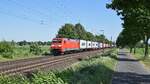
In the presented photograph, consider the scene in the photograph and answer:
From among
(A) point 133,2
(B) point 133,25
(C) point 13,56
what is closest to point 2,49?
Answer: (C) point 13,56

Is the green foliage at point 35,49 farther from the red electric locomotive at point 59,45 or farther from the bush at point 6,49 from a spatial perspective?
the bush at point 6,49

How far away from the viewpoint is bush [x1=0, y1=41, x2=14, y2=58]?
6222 cm

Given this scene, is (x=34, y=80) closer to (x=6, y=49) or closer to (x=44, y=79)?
(x=44, y=79)

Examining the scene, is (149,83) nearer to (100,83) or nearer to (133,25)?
(100,83)

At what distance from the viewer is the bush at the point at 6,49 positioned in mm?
62225

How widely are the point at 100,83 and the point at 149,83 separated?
5814 mm

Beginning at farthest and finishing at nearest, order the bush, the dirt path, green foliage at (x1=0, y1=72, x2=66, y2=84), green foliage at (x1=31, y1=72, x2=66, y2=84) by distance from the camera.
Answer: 1. the bush
2. the dirt path
3. green foliage at (x1=31, y1=72, x2=66, y2=84)
4. green foliage at (x1=0, y1=72, x2=66, y2=84)

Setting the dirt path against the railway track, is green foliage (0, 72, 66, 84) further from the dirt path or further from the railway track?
the dirt path

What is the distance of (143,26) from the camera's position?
58.2 metres

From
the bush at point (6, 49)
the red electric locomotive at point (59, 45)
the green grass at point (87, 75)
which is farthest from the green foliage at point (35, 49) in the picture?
the green grass at point (87, 75)

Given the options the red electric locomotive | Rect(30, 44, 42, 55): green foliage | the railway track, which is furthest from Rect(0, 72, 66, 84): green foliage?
Rect(30, 44, 42, 55): green foliage

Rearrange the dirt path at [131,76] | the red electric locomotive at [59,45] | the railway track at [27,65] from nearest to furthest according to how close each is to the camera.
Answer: the dirt path at [131,76]
the railway track at [27,65]
the red electric locomotive at [59,45]

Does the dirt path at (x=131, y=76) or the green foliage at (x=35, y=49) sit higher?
the green foliage at (x=35, y=49)

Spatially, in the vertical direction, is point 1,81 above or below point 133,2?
below
